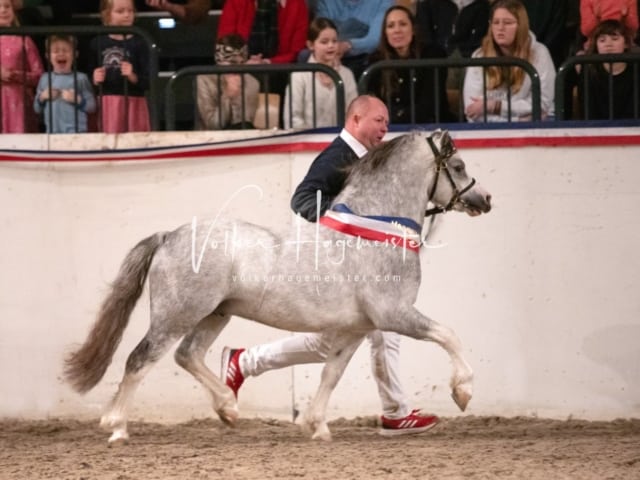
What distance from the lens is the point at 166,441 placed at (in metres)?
7.97

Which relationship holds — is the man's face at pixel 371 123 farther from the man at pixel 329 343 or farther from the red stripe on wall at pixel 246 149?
the red stripe on wall at pixel 246 149

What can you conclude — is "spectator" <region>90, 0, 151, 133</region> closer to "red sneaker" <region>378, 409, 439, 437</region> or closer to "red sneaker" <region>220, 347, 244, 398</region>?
"red sneaker" <region>220, 347, 244, 398</region>

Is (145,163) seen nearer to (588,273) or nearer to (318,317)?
(318,317)

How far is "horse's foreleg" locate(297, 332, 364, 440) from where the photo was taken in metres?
7.64

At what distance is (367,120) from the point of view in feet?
24.7

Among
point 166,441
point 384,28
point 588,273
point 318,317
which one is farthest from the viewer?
point 384,28

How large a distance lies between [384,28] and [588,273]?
6.64ft

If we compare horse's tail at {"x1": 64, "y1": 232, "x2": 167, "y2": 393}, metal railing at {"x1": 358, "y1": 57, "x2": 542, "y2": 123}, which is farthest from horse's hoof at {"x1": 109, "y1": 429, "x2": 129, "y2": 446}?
metal railing at {"x1": 358, "y1": 57, "x2": 542, "y2": 123}

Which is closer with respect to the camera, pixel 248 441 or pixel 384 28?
pixel 248 441

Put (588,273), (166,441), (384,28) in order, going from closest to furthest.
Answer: (166,441) < (588,273) < (384,28)

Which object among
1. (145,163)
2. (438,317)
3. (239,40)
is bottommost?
(438,317)

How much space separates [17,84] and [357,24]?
2.35m

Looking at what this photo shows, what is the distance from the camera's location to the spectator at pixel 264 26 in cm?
977

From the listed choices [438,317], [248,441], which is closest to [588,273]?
[438,317]
